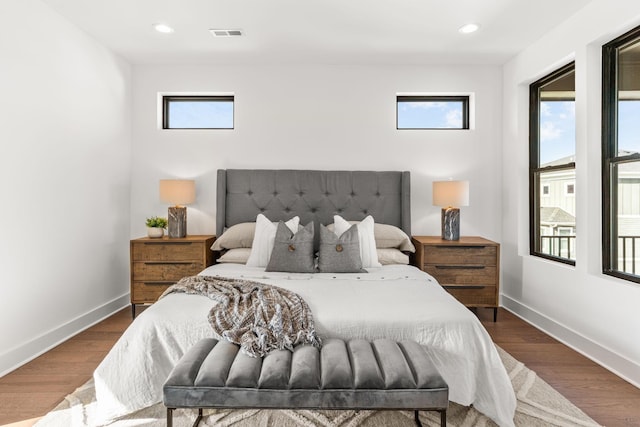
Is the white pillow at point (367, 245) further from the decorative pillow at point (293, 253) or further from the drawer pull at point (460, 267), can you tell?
the drawer pull at point (460, 267)

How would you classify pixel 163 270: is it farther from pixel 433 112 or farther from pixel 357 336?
pixel 433 112

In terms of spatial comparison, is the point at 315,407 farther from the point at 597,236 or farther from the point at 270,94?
the point at 270,94

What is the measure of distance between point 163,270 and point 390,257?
6.79ft

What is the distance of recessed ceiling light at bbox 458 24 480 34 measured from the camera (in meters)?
3.12

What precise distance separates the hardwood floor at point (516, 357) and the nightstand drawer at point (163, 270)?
19.2 inches

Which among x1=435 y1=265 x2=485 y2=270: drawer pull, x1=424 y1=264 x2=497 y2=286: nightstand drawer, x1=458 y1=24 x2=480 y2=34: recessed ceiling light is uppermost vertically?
x1=458 y1=24 x2=480 y2=34: recessed ceiling light

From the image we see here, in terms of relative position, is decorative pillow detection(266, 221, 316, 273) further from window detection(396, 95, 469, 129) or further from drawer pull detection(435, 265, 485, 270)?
window detection(396, 95, 469, 129)

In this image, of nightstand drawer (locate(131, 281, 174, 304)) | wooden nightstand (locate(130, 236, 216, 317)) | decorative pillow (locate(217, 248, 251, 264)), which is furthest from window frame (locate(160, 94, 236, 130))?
nightstand drawer (locate(131, 281, 174, 304))

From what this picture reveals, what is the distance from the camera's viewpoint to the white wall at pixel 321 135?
158 inches

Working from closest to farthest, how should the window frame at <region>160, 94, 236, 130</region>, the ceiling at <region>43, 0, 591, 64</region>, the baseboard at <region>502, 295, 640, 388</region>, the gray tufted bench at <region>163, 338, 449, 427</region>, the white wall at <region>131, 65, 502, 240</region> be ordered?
Answer: 1. the gray tufted bench at <region>163, 338, 449, 427</region>
2. the baseboard at <region>502, 295, 640, 388</region>
3. the ceiling at <region>43, 0, 591, 64</region>
4. the white wall at <region>131, 65, 502, 240</region>
5. the window frame at <region>160, 94, 236, 130</region>

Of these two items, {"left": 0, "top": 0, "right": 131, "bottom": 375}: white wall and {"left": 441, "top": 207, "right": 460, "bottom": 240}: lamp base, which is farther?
{"left": 441, "top": 207, "right": 460, "bottom": 240}: lamp base

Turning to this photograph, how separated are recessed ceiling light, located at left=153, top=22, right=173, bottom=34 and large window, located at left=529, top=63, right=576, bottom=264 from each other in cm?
340

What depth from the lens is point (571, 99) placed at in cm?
324

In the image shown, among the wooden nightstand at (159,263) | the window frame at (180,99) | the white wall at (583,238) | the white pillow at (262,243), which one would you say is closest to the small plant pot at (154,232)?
the wooden nightstand at (159,263)
